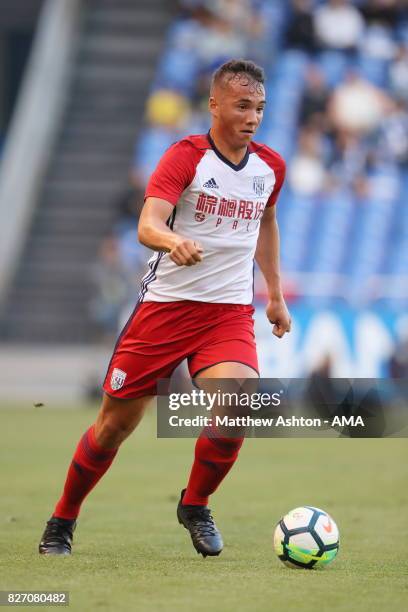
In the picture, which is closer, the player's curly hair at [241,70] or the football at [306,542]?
the football at [306,542]

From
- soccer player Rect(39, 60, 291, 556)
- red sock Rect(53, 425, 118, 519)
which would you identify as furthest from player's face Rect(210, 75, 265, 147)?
red sock Rect(53, 425, 118, 519)

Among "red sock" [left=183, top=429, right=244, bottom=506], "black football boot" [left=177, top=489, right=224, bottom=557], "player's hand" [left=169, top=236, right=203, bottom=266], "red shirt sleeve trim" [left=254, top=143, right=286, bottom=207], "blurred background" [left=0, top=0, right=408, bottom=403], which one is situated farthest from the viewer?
"blurred background" [left=0, top=0, right=408, bottom=403]

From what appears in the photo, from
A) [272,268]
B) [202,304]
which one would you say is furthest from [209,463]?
[272,268]

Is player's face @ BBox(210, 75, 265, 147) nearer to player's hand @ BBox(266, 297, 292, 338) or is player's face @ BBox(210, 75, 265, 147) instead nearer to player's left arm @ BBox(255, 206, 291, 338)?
player's left arm @ BBox(255, 206, 291, 338)

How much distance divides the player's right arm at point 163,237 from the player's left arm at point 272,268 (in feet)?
2.79

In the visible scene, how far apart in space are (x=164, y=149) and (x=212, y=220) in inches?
626

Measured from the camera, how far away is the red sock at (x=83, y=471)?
20.9ft

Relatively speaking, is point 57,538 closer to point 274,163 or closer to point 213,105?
point 274,163

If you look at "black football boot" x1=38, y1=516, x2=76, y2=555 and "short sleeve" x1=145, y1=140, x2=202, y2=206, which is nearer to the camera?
"short sleeve" x1=145, y1=140, x2=202, y2=206

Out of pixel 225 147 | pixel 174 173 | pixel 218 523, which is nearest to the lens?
pixel 174 173

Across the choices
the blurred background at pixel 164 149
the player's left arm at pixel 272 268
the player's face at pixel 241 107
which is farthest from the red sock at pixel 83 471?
the blurred background at pixel 164 149

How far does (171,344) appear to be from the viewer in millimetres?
6250

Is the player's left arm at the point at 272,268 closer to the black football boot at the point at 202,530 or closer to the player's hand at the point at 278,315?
the player's hand at the point at 278,315

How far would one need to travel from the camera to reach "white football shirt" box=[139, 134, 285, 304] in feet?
20.3
